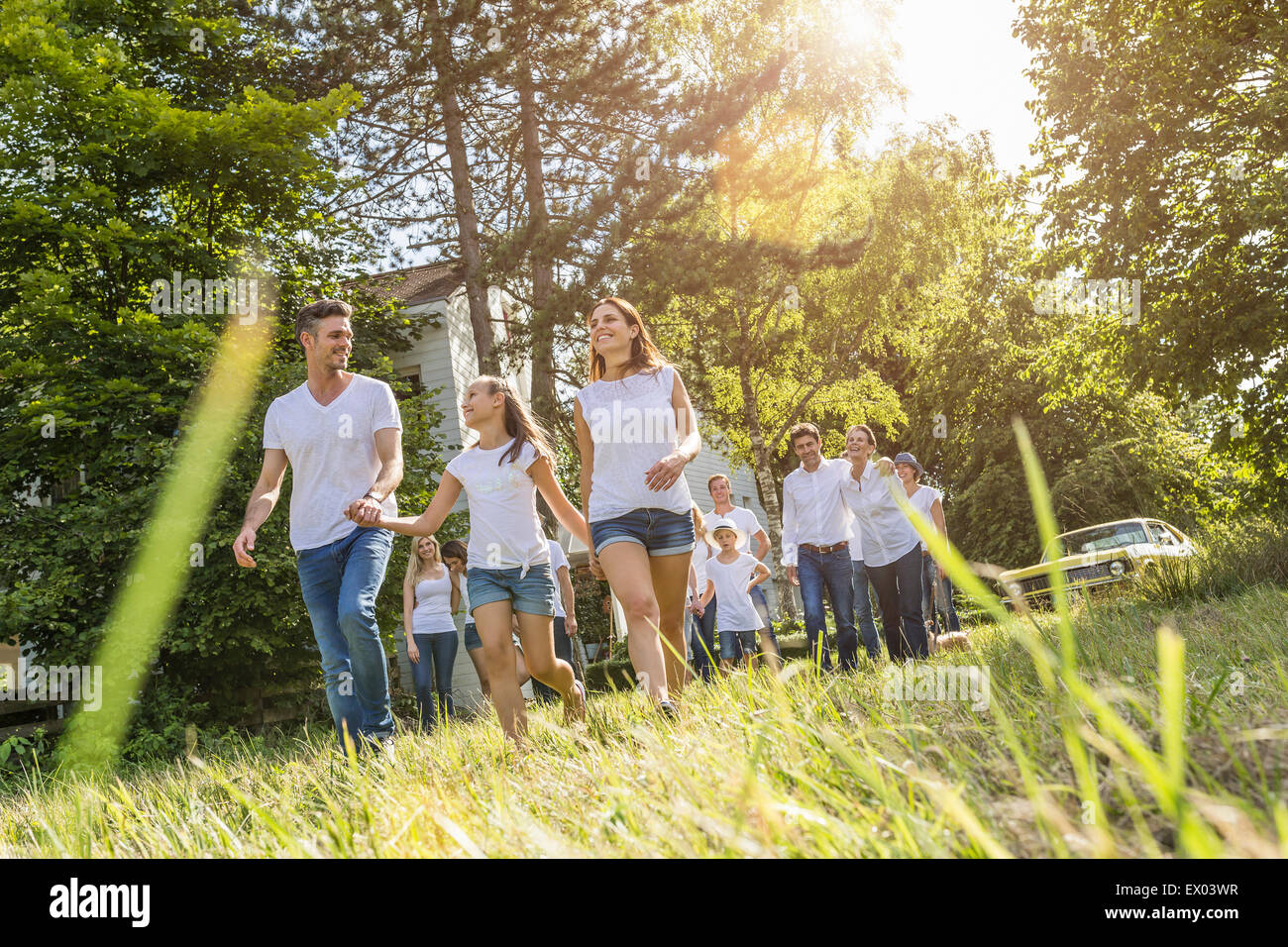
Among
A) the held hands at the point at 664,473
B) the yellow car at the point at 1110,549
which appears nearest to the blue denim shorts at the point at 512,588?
the held hands at the point at 664,473

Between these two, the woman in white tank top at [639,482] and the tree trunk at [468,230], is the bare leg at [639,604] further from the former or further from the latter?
the tree trunk at [468,230]

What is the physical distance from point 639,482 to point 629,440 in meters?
0.23

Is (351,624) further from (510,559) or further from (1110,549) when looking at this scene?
(1110,549)

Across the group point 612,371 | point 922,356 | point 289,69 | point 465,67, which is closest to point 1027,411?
point 922,356

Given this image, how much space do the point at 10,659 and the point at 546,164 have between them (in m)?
13.0

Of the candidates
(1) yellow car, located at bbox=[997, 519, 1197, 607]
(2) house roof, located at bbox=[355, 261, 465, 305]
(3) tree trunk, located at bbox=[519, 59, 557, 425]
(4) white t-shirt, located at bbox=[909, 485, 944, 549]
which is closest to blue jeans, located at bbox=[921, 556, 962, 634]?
(4) white t-shirt, located at bbox=[909, 485, 944, 549]

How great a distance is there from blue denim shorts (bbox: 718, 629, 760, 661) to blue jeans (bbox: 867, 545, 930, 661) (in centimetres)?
211

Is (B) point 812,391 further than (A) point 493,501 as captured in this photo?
Yes

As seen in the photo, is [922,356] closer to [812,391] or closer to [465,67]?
[812,391]

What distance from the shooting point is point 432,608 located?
9.75m

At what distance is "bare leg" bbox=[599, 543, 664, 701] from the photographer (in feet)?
13.5

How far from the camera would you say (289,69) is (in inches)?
659

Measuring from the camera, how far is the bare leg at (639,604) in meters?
4.12

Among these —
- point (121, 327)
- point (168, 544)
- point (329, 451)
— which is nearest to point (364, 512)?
point (329, 451)
